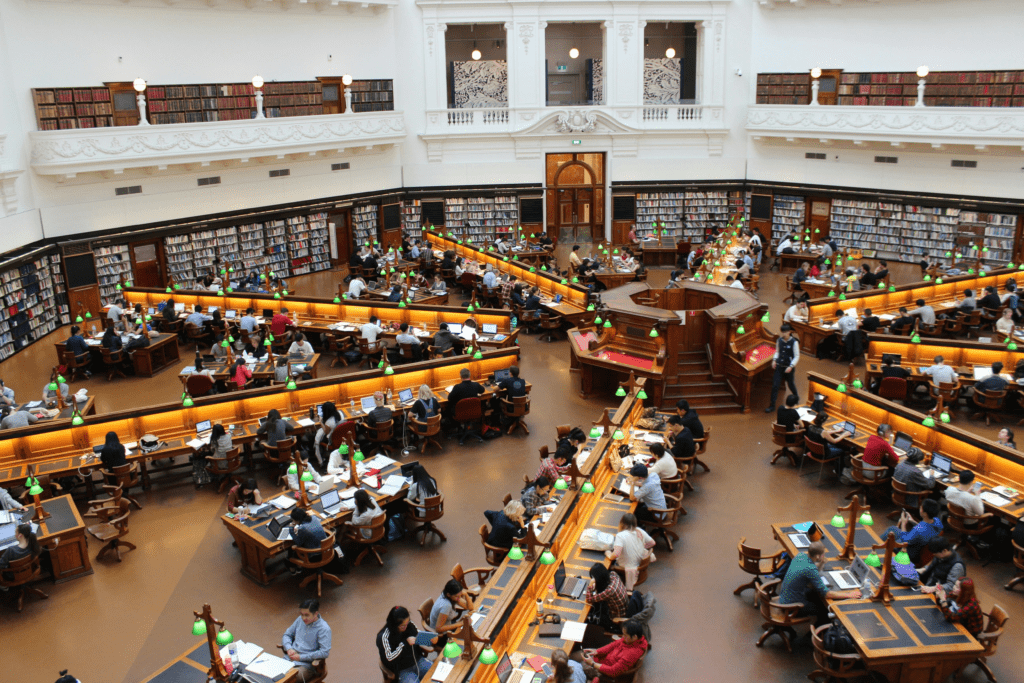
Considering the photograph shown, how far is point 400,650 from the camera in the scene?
6383 mm

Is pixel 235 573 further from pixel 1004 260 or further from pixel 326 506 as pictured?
pixel 1004 260

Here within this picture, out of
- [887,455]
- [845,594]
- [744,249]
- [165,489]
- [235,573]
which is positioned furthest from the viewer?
[744,249]

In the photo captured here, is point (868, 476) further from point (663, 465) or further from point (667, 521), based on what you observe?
point (667, 521)

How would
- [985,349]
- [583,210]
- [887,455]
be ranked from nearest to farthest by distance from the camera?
[887,455] → [985,349] → [583,210]

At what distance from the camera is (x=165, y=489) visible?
1056 cm

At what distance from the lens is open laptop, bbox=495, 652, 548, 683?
594 centimetres

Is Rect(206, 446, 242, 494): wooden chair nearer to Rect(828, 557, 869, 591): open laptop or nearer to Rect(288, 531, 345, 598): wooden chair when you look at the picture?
Rect(288, 531, 345, 598): wooden chair

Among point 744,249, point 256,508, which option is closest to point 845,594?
point 256,508

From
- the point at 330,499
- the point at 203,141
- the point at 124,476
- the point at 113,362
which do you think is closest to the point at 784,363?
the point at 330,499

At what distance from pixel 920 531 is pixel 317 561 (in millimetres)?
5989

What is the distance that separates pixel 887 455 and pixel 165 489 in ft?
30.3

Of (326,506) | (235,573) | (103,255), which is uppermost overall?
(103,255)

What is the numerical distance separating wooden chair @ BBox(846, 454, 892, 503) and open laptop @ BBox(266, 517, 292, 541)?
6668 millimetres

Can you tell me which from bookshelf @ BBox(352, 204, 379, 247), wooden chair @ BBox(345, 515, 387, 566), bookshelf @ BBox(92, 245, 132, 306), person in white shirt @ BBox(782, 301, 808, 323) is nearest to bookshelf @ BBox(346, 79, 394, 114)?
bookshelf @ BBox(352, 204, 379, 247)
